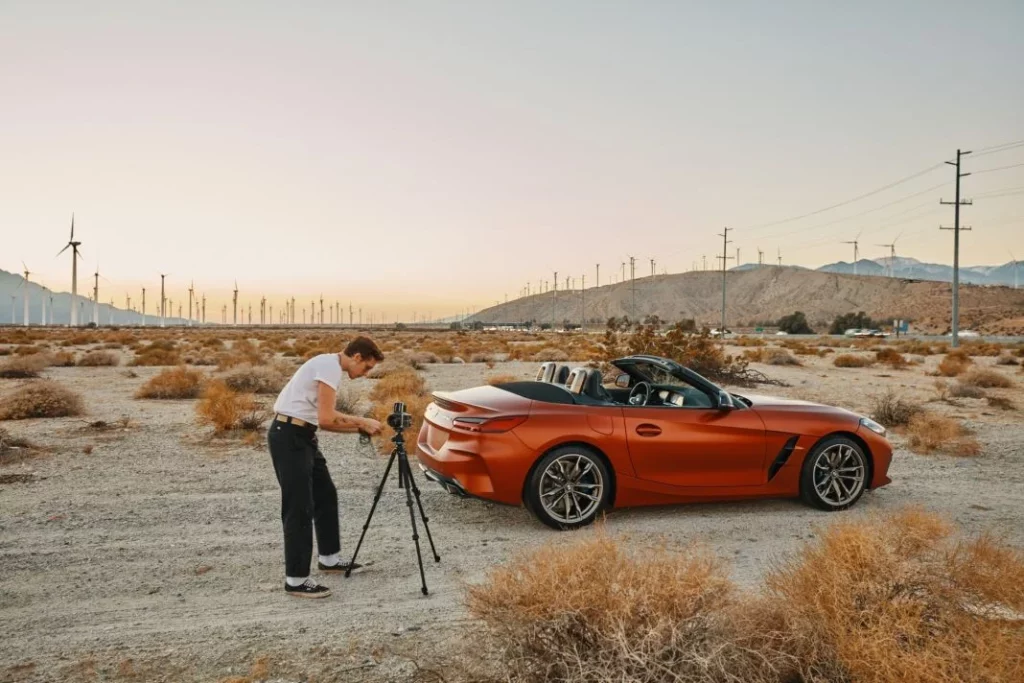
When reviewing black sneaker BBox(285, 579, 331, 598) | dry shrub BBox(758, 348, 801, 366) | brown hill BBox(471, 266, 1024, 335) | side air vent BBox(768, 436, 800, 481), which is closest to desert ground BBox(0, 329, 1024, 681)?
black sneaker BBox(285, 579, 331, 598)

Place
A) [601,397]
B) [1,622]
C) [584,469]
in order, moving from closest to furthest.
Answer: [1,622] < [584,469] < [601,397]

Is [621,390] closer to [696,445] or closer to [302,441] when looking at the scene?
[696,445]

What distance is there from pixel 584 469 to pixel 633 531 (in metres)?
0.71

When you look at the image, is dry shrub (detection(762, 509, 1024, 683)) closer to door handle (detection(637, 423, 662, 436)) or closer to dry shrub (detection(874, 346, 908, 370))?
door handle (detection(637, 423, 662, 436))

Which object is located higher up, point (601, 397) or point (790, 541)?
point (601, 397)

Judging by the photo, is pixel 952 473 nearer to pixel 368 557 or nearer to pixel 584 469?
pixel 584 469

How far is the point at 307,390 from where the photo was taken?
A: 5066mm

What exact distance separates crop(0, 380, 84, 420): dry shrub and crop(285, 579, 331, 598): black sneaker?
36.5 ft

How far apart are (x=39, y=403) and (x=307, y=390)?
11.2 m

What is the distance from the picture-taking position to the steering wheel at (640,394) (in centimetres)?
757

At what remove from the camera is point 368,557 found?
5.91 metres

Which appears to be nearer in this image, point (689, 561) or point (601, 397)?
point (689, 561)

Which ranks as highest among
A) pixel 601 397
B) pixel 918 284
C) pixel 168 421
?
pixel 918 284

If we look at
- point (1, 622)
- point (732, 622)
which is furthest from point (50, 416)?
point (732, 622)
